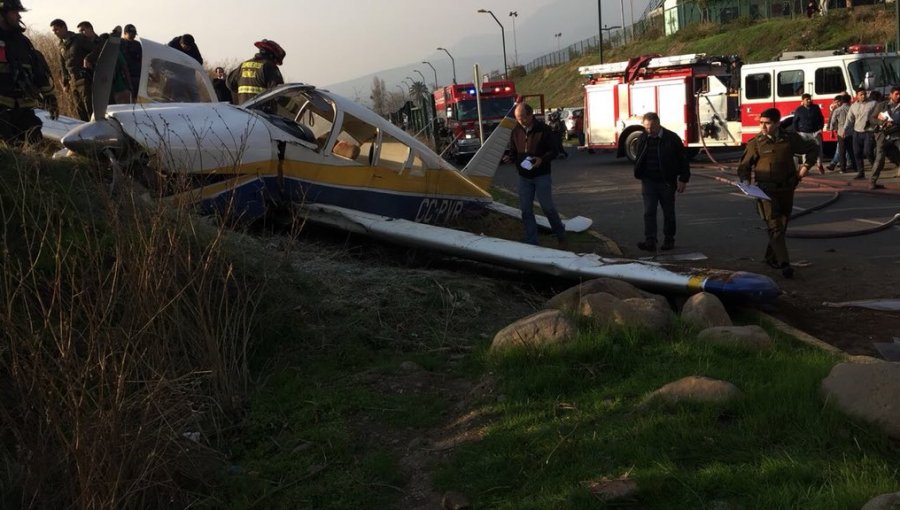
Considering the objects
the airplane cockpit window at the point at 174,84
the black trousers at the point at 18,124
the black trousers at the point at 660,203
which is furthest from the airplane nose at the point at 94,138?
the black trousers at the point at 660,203

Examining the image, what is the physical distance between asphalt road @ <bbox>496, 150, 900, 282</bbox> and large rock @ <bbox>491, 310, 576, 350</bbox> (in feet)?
13.0

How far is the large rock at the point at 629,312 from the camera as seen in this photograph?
4.81 metres

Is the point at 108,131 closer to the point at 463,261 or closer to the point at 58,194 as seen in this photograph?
the point at 58,194

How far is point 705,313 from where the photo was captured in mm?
5238

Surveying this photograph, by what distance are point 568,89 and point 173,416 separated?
66.1 m

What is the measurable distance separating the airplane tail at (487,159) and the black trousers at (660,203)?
2.64 metres

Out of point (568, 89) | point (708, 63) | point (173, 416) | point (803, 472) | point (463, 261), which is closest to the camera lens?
point (803, 472)

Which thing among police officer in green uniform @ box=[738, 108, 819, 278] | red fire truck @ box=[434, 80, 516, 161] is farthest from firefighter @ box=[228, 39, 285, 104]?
red fire truck @ box=[434, 80, 516, 161]

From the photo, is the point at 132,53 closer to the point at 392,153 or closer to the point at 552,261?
the point at 392,153

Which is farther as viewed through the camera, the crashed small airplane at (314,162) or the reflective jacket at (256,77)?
the reflective jacket at (256,77)

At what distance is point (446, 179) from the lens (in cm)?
972

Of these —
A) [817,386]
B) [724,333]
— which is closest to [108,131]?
[724,333]

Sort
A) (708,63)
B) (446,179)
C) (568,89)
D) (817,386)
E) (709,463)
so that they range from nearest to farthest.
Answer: (709,463) < (817,386) < (446,179) < (708,63) < (568,89)

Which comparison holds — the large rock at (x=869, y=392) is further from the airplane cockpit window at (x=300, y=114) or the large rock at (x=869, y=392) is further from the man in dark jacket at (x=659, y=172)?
the airplane cockpit window at (x=300, y=114)
